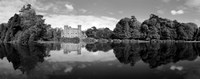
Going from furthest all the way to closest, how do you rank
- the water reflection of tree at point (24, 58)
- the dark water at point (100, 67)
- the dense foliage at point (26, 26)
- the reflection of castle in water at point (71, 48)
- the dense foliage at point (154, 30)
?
the dense foliage at point (154, 30), the dense foliage at point (26, 26), the reflection of castle in water at point (71, 48), the water reflection of tree at point (24, 58), the dark water at point (100, 67)

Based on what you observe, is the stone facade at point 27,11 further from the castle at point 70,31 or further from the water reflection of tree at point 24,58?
the castle at point 70,31

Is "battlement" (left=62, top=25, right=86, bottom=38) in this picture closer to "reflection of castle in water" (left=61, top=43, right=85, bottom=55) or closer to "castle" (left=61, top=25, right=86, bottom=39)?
"castle" (left=61, top=25, right=86, bottom=39)

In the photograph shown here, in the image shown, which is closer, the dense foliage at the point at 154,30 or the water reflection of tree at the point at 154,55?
the water reflection of tree at the point at 154,55

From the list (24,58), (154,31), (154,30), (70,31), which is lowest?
(24,58)

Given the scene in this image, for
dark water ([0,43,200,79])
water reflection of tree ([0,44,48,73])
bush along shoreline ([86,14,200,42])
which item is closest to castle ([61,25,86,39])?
bush along shoreline ([86,14,200,42])

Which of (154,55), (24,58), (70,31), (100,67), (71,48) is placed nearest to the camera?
(100,67)

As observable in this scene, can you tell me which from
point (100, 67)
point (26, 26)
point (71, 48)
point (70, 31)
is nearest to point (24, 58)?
point (100, 67)

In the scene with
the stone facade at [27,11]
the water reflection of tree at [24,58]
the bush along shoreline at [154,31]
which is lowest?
the water reflection of tree at [24,58]

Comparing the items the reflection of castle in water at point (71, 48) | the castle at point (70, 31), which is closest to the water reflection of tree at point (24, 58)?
the reflection of castle in water at point (71, 48)

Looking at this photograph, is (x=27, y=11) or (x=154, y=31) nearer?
(x=27, y=11)

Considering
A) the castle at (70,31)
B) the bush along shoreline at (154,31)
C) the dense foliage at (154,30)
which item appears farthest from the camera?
the castle at (70,31)

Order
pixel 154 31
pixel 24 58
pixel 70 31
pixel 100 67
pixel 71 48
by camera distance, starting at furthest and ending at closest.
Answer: pixel 70 31 → pixel 154 31 → pixel 71 48 → pixel 24 58 → pixel 100 67

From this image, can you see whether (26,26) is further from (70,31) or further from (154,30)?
(70,31)

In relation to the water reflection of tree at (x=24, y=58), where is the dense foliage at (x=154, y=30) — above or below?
above
